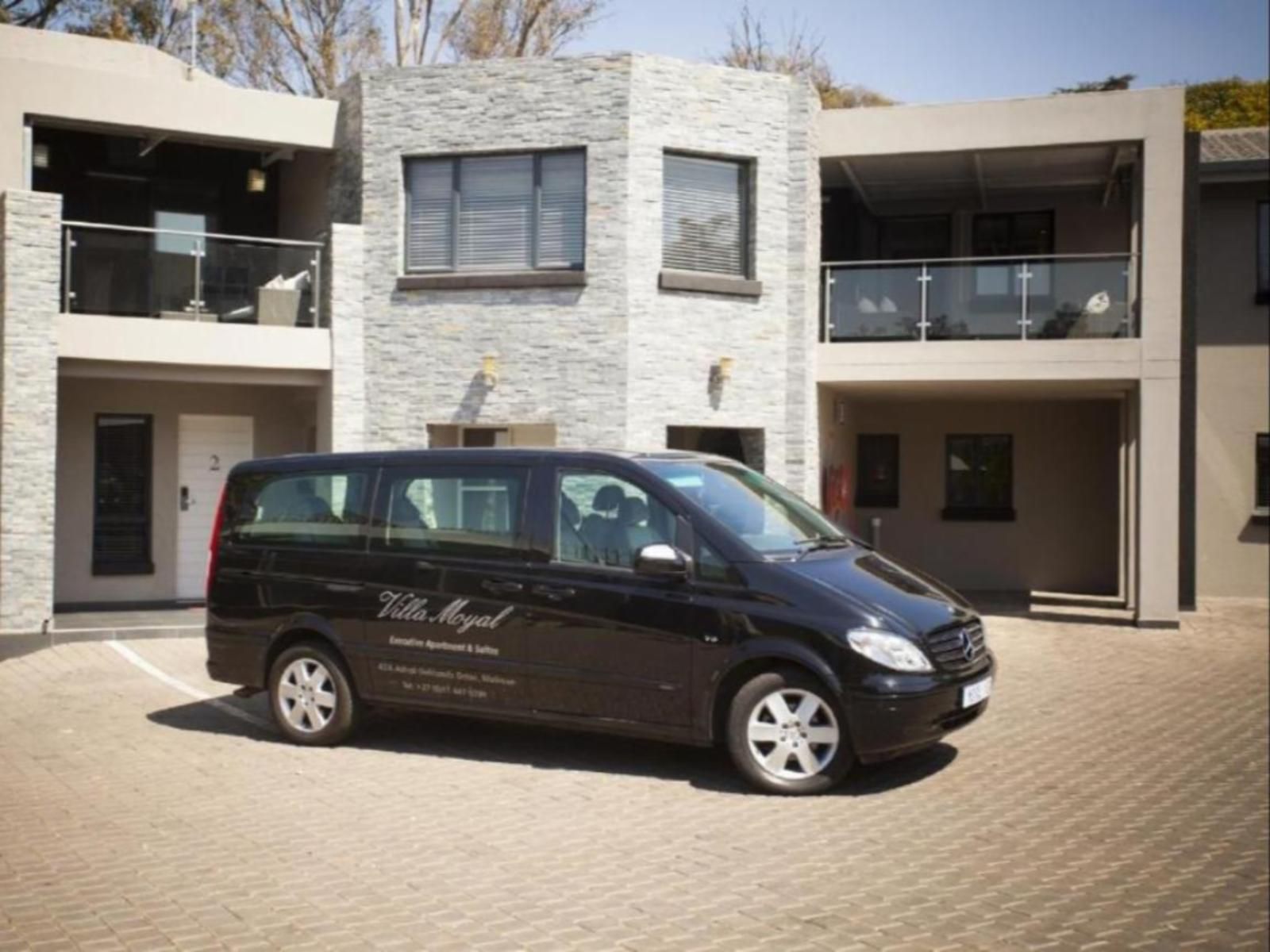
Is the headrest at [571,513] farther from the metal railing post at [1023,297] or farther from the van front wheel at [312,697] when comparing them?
the metal railing post at [1023,297]

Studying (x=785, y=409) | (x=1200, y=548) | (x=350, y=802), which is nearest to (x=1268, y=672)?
(x=785, y=409)

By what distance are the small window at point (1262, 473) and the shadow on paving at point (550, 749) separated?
47.5 feet

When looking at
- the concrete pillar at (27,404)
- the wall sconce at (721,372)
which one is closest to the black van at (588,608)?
the concrete pillar at (27,404)

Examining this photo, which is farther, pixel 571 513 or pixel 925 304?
pixel 925 304

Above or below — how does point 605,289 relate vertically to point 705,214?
below

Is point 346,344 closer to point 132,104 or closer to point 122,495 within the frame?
point 122,495

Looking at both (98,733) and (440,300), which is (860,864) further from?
(440,300)

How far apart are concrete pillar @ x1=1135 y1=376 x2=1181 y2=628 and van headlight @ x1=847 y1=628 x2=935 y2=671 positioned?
10388 millimetres

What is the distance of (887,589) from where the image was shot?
8.91 m

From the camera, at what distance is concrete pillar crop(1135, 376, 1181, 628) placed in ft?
58.3

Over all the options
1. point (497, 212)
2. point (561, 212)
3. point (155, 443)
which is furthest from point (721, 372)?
point (155, 443)

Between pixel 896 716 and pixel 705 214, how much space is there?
36.2 ft

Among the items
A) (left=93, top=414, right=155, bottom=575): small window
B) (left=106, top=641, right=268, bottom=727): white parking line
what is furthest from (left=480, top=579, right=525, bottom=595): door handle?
(left=93, top=414, right=155, bottom=575): small window

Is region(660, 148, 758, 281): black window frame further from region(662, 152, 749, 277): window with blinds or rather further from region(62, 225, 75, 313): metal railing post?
region(62, 225, 75, 313): metal railing post
